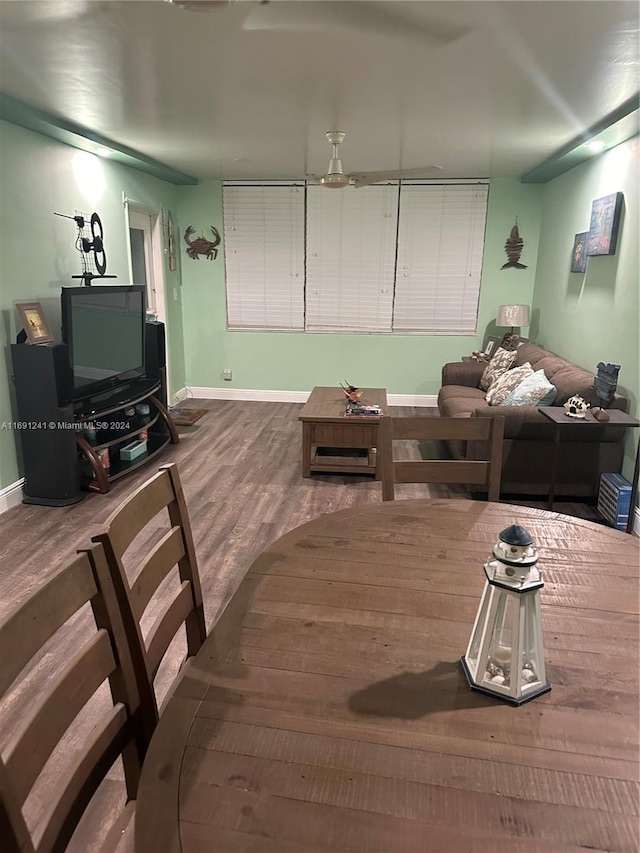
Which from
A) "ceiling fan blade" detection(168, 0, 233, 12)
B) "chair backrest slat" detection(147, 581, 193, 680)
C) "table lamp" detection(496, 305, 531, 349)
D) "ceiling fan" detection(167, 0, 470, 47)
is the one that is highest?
"ceiling fan" detection(167, 0, 470, 47)

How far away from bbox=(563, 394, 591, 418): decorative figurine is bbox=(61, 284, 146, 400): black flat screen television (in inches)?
124

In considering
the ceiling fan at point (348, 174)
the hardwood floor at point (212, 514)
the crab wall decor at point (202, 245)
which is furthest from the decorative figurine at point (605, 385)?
the crab wall decor at point (202, 245)

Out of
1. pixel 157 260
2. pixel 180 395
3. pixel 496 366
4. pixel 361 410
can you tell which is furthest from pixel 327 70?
pixel 180 395

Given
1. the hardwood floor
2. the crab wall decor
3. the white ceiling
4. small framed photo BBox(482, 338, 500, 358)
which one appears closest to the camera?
the white ceiling

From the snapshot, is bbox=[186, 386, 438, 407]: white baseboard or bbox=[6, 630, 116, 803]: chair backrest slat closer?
bbox=[6, 630, 116, 803]: chair backrest slat

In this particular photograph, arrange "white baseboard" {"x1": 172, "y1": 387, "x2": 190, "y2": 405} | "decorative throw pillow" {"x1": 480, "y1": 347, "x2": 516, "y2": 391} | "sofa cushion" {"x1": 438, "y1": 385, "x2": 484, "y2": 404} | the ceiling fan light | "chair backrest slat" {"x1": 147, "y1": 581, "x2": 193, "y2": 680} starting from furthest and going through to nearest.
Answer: "white baseboard" {"x1": 172, "y1": 387, "x2": 190, "y2": 405} → "decorative throw pillow" {"x1": 480, "y1": 347, "x2": 516, "y2": 391} → "sofa cushion" {"x1": 438, "y1": 385, "x2": 484, "y2": 404} → the ceiling fan light → "chair backrest slat" {"x1": 147, "y1": 581, "x2": 193, "y2": 680}

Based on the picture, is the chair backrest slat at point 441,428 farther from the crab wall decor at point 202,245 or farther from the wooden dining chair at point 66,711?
the crab wall decor at point 202,245

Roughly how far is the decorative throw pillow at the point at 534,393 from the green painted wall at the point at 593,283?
0.44 meters

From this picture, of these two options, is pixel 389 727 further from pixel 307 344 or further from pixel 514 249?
pixel 514 249

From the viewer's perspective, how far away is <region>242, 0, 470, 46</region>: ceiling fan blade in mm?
1976

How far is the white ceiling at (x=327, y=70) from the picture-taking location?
6.77 ft

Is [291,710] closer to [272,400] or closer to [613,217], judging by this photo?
[613,217]

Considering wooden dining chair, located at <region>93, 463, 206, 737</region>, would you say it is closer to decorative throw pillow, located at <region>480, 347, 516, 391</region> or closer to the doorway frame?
decorative throw pillow, located at <region>480, 347, 516, 391</region>

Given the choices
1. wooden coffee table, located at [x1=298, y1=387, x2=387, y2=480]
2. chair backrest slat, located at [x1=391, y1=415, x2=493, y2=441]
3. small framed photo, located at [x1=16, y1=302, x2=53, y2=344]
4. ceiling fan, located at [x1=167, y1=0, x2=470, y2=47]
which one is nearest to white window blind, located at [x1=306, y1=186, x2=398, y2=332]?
wooden coffee table, located at [x1=298, y1=387, x2=387, y2=480]
